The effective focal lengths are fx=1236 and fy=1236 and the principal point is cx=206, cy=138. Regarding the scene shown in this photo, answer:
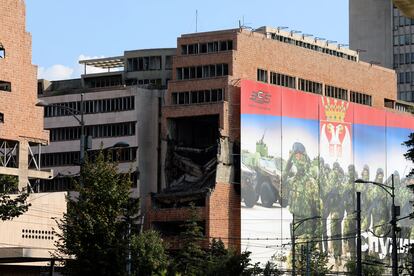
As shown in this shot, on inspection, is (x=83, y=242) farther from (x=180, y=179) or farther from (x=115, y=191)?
(x=180, y=179)

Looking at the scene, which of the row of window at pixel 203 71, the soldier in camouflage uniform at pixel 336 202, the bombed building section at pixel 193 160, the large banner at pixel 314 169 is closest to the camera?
the bombed building section at pixel 193 160

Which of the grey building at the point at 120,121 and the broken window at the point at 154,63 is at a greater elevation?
the broken window at the point at 154,63

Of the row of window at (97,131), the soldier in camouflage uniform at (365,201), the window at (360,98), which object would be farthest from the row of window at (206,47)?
the soldier in camouflage uniform at (365,201)

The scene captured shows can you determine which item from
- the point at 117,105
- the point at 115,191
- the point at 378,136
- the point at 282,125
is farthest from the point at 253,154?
the point at 115,191

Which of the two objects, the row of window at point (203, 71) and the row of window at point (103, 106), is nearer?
the row of window at point (203, 71)

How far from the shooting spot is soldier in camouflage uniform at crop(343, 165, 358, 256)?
558ft

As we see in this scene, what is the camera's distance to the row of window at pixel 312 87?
164 metres

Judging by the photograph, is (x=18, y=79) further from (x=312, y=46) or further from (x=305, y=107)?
(x=312, y=46)

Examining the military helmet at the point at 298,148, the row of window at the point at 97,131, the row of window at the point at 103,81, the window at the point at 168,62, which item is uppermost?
the window at the point at 168,62

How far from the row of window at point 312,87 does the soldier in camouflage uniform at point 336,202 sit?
10862 millimetres

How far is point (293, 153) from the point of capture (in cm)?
16200

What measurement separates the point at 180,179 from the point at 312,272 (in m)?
25.0

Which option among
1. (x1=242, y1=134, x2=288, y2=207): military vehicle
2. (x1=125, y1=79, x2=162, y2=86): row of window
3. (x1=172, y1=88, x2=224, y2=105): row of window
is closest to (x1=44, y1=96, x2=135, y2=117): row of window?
(x1=172, y1=88, x2=224, y2=105): row of window

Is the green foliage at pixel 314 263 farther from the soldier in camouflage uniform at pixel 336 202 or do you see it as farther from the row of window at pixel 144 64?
the row of window at pixel 144 64
